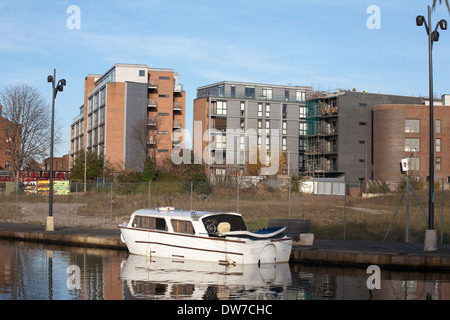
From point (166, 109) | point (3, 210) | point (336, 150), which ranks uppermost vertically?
point (166, 109)

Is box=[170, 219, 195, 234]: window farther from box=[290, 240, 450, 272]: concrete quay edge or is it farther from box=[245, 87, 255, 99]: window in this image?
box=[245, 87, 255, 99]: window

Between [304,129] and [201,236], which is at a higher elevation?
[304,129]

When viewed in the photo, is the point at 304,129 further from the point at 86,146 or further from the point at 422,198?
the point at 422,198

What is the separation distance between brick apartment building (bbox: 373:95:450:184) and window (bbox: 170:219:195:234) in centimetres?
6828

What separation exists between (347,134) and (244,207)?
53078mm

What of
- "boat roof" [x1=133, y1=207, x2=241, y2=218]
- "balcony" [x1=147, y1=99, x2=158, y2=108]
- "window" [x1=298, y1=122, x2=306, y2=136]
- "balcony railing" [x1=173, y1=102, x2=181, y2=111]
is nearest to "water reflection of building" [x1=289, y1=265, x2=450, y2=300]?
"boat roof" [x1=133, y1=207, x2=241, y2=218]

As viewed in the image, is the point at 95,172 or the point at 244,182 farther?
the point at 95,172

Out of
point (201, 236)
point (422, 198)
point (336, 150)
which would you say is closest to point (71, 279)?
point (201, 236)

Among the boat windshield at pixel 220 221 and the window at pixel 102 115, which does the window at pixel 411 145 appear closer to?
the window at pixel 102 115

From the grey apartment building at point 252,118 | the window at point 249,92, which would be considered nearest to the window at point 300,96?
the grey apartment building at point 252,118

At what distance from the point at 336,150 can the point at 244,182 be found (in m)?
43.0

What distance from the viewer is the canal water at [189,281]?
13.5 m

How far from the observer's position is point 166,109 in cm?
9469
